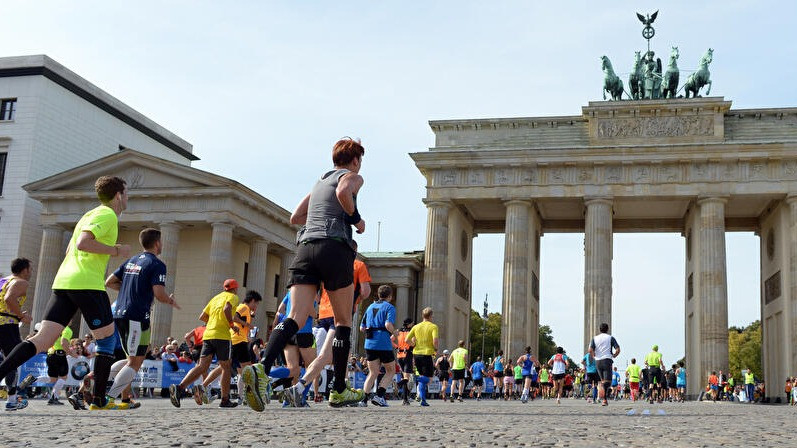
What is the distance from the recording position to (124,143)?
188 ft

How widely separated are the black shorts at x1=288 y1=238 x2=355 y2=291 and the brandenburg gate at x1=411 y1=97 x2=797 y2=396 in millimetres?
39441

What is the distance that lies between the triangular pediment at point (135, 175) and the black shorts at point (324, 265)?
3726 centimetres

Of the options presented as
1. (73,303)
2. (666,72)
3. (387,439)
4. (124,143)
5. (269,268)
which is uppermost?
(666,72)

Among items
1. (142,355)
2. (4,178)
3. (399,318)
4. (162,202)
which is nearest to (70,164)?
(4,178)

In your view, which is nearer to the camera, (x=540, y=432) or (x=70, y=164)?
(x=540, y=432)

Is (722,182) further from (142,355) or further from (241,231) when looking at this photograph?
(142,355)

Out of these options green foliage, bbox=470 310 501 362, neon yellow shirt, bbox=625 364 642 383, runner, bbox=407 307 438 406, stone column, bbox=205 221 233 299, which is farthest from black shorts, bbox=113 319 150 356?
green foliage, bbox=470 310 501 362

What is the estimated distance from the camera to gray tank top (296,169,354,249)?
24.1ft

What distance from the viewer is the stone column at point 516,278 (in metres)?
46.4

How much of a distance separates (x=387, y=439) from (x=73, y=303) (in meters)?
4.09

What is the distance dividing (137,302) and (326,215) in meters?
4.04

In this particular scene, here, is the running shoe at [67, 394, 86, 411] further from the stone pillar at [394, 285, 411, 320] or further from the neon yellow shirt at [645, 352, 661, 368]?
the stone pillar at [394, 285, 411, 320]

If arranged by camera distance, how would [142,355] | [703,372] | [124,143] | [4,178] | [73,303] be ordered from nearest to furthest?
[73,303], [142,355], [703,372], [4,178], [124,143]

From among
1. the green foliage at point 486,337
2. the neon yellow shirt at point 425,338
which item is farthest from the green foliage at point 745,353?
the neon yellow shirt at point 425,338
